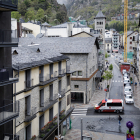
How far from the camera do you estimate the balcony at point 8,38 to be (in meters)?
13.8

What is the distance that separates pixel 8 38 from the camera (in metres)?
14.4

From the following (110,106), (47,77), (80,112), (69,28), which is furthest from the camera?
(69,28)

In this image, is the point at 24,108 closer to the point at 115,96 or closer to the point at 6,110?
the point at 6,110

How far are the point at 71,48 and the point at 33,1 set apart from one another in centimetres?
11709

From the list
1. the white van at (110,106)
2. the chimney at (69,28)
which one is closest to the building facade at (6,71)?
the white van at (110,106)

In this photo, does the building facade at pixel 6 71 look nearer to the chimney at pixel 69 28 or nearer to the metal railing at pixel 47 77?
the metal railing at pixel 47 77

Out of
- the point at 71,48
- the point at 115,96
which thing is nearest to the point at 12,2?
the point at 71,48

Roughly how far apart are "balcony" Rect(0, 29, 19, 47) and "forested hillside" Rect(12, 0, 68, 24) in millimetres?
110771

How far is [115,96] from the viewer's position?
5147 cm

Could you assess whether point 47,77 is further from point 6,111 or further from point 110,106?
point 110,106

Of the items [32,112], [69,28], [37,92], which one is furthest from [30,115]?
[69,28]

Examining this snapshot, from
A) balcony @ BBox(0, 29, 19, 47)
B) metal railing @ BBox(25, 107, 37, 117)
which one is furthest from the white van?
balcony @ BBox(0, 29, 19, 47)

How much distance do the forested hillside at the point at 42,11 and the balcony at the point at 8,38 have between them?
111 m

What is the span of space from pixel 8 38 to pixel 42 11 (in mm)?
125584
